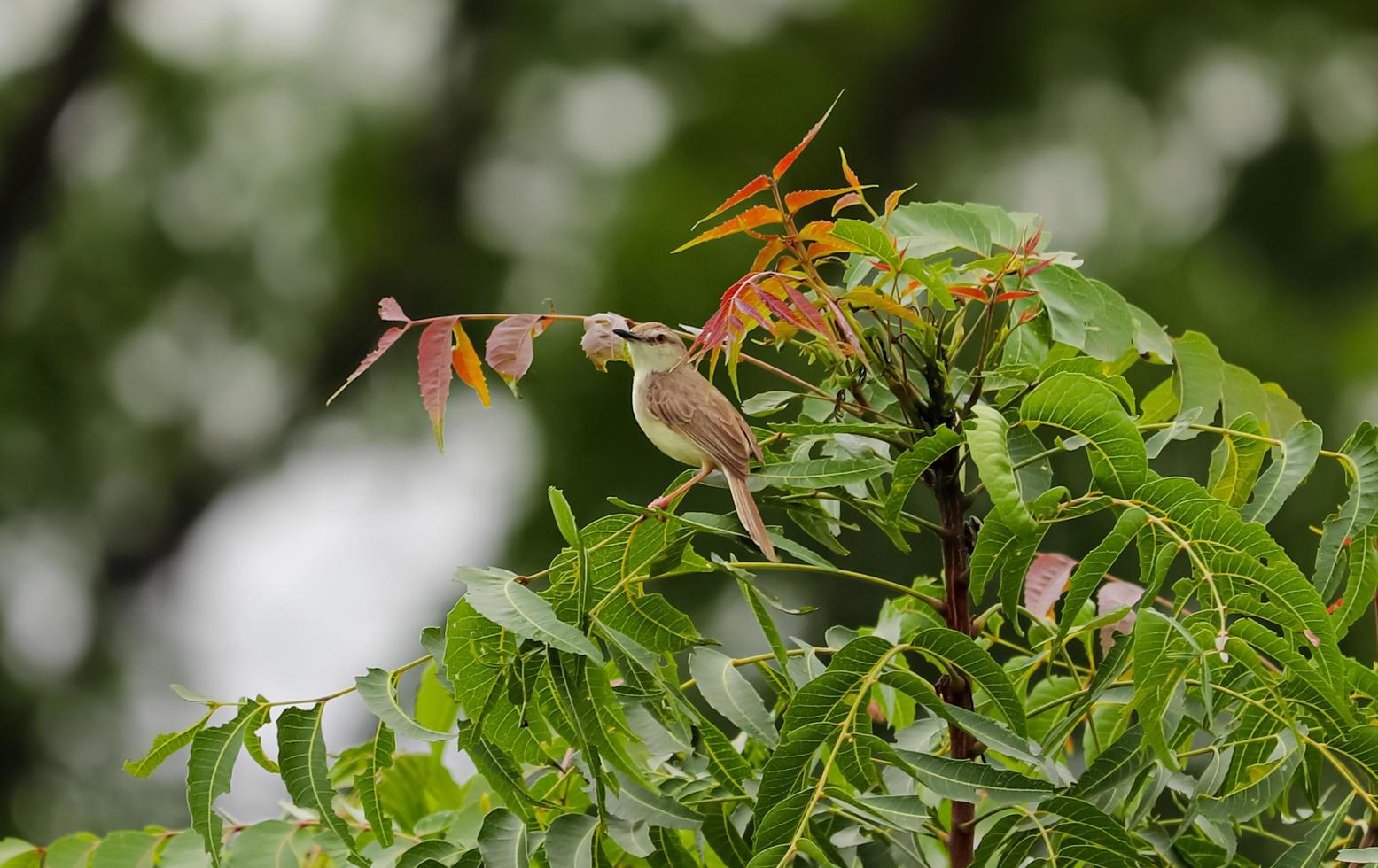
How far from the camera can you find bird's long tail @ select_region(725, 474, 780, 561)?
119 cm

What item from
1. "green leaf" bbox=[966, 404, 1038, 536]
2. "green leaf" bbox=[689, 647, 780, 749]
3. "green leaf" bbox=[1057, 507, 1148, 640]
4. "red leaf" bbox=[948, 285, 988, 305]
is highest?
"red leaf" bbox=[948, 285, 988, 305]

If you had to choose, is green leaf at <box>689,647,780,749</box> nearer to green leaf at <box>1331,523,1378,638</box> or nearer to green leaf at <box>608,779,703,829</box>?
green leaf at <box>608,779,703,829</box>

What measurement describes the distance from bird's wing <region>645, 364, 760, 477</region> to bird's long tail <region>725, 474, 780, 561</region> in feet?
0.10

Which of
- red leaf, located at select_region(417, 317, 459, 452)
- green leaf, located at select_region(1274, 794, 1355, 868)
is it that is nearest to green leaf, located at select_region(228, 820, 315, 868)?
red leaf, located at select_region(417, 317, 459, 452)

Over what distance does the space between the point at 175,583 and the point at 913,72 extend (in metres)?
3.79

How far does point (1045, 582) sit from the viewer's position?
1315 mm

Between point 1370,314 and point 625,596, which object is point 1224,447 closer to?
point 625,596

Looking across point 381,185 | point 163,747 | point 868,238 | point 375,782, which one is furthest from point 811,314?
point 381,185

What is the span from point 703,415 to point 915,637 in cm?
40

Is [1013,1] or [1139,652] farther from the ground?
[1139,652]

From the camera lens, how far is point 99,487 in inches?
249

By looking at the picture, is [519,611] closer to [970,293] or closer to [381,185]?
[970,293]

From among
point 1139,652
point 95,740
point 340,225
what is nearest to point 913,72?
point 340,225

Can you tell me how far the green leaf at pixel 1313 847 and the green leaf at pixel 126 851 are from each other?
3.34 feet
